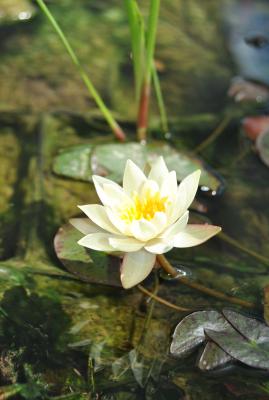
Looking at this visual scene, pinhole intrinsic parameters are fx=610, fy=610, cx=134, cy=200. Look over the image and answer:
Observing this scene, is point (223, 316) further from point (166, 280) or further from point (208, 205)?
point (208, 205)

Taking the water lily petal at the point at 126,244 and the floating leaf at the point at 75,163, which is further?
the floating leaf at the point at 75,163

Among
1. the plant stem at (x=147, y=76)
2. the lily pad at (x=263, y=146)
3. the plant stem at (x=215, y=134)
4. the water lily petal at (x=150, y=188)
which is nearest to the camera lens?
the water lily petal at (x=150, y=188)

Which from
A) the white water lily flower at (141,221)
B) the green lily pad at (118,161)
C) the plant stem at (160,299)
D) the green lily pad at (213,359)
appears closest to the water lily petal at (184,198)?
the white water lily flower at (141,221)

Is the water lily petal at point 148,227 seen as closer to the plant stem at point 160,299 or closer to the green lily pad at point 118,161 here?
the plant stem at point 160,299

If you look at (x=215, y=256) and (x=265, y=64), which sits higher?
(x=265, y=64)

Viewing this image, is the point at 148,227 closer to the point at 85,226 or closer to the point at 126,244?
the point at 126,244

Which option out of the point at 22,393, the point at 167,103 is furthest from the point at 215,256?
the point at 167,103
